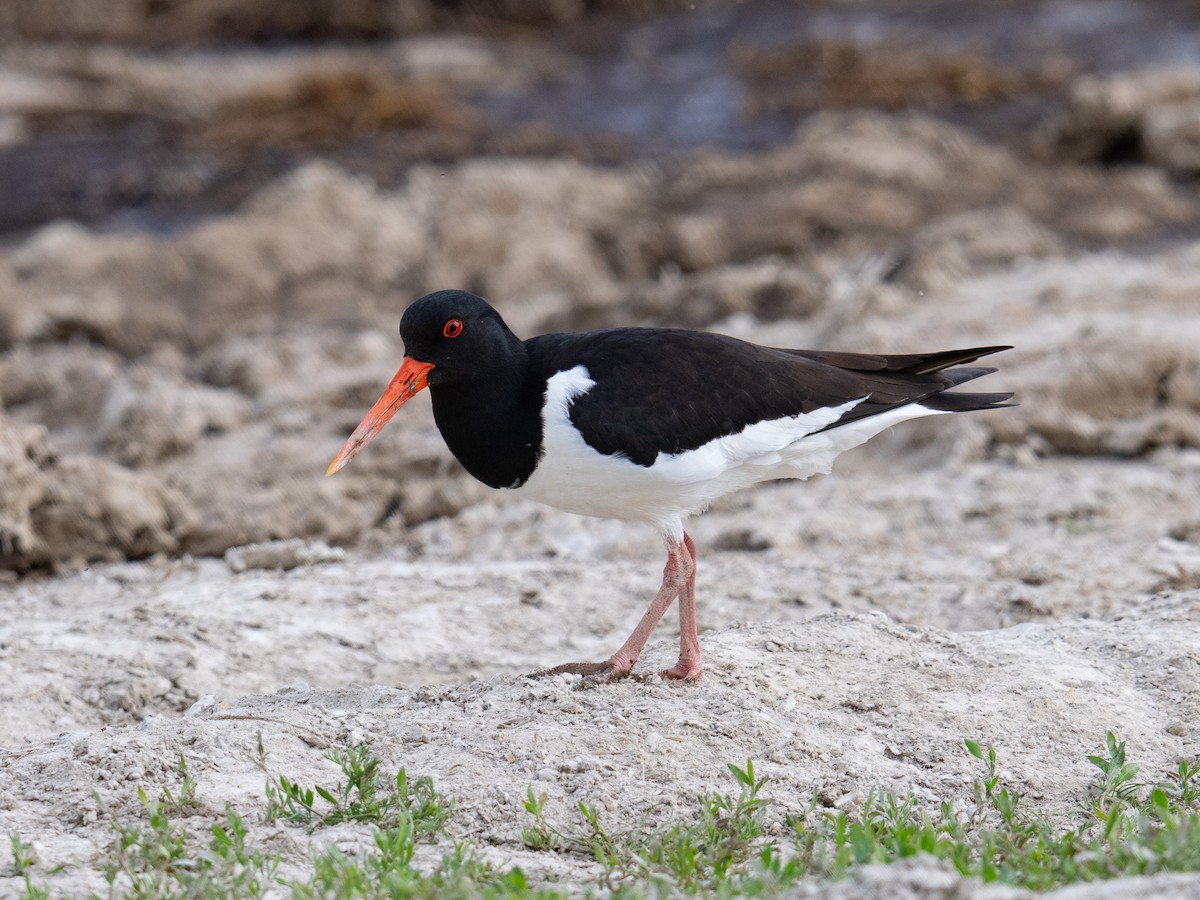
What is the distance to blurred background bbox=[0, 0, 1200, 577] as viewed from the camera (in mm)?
8820

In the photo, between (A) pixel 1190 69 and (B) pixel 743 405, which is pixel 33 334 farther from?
(A) pixel 1190 69

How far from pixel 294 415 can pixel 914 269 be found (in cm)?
494

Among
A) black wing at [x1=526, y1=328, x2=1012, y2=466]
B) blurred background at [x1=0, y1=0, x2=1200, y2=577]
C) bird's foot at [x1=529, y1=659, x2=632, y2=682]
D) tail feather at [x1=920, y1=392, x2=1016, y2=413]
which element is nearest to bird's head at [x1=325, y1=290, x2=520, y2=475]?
black wing at [x1=526, y1=328, x2=1012, y2=466]

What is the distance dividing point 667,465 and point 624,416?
0.80 ft

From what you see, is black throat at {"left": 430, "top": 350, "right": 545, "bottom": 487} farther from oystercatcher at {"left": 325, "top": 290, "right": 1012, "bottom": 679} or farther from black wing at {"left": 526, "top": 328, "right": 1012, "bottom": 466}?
black wing at {"left": 526, "top": 328, "right": 1012, "bottom": 466}

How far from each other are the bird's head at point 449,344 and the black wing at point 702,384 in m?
0.21

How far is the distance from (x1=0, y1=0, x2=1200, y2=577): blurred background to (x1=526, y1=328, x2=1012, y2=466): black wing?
282cm

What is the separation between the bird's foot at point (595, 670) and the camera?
534cm

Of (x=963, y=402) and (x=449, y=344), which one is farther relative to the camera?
(x=963, y=402)

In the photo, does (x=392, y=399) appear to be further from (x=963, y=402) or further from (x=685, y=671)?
(x=963, y=402)

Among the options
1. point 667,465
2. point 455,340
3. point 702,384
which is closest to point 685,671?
point 667,465

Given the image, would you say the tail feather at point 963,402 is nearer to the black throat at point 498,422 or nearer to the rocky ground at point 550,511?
the rocky ground at point 550,511

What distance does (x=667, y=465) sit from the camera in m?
5.24

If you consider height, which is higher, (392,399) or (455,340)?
(455,340)
